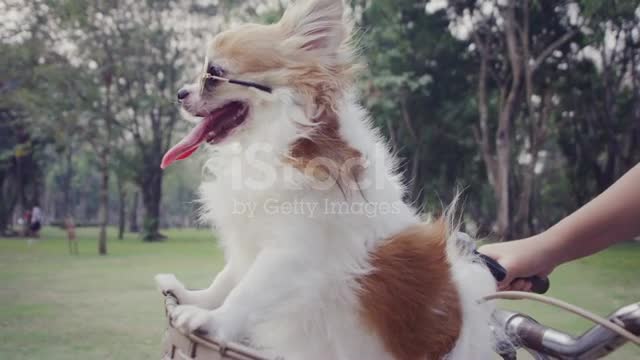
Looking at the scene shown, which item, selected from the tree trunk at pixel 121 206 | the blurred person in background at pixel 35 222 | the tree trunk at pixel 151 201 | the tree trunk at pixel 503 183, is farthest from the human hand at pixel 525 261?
the tree trunk at pixel 121 206

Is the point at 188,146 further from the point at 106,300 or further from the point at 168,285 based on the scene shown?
the point at 106,300

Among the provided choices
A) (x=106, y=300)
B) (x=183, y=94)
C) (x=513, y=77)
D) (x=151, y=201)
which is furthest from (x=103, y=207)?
(x=183, y=94)

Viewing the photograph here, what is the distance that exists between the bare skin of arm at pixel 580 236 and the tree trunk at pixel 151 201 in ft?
21.1

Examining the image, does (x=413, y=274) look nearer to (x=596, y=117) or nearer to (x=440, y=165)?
(x=596, y=117)

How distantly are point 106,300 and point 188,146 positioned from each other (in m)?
1.71

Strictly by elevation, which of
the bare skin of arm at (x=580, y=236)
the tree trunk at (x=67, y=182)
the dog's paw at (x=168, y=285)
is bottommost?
the dog's paw at (x=168, y=285)

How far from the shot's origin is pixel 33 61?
3107 millimetres

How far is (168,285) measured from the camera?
704mm

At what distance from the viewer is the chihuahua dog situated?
643 mm

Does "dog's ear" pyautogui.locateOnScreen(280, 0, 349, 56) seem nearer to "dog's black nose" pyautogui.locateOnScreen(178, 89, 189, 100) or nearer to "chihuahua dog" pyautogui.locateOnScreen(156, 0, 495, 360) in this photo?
"chihuahua dog" pyautogui.locateOnScreen(156, 0, 495, 360)

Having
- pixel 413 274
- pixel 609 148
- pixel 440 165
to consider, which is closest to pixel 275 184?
pixel 413 274

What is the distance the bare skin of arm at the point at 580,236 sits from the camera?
65 cm

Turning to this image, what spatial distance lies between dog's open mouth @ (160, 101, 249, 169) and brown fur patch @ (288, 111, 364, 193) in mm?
95

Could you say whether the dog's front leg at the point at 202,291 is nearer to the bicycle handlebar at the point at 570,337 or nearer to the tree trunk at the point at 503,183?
the bicycle handlebar at the point at 570,337
